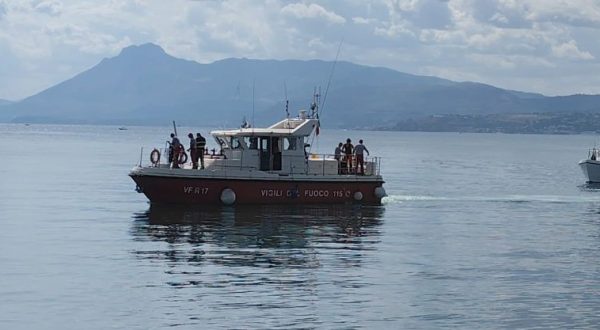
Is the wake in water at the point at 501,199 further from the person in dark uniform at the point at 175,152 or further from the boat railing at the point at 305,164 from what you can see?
the person in dark uniform at the point at 175,152

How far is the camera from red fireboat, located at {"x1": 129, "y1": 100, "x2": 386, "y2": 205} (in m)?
47.0

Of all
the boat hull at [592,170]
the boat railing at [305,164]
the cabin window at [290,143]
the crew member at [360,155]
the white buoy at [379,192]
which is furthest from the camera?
the boat hull at [592,170]

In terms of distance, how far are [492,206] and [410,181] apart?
2339 centimetres

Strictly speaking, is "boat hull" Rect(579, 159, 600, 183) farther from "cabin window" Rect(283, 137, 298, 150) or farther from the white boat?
"cabin window" Rect(283, 137, 298, 150)

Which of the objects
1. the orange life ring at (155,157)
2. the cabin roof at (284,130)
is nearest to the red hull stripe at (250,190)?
the orange life ring at (155,157)

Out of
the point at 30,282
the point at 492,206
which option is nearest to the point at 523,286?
the point at 30,282

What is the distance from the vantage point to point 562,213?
51.4 m

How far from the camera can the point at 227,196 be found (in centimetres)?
4744

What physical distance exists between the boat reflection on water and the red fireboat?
18.2 inches

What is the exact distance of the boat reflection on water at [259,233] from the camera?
33.2 metres

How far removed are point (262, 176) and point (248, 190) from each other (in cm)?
85

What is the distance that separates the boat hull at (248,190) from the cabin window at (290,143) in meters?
1.56

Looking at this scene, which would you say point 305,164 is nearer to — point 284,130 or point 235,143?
point 284,130

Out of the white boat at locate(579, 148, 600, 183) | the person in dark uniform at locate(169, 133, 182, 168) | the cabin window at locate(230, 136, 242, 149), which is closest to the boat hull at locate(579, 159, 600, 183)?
the white boat at locate(579, 148, 600, 183)
